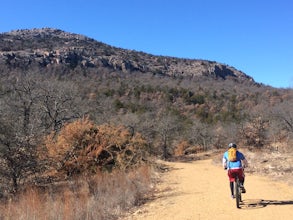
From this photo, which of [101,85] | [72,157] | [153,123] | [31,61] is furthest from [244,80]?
[72,157]

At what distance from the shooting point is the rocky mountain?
307 feet

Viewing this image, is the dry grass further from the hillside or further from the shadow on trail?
the shadow on trail

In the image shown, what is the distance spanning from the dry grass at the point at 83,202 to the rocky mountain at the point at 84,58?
69.9m

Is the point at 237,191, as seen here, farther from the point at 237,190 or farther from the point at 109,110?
the point at 109,110

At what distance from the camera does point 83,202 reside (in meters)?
9.10

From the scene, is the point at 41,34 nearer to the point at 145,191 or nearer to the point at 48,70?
the point at 48,70

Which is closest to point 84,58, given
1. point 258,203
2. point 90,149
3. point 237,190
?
point 90,149

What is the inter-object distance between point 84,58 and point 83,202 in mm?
101469

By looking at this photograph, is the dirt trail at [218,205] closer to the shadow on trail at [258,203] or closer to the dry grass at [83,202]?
the shadow on trail at [258,203]

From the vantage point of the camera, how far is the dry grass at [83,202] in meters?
8.06

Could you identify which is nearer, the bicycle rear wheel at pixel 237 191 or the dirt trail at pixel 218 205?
the dirt trail at pixel 218 205

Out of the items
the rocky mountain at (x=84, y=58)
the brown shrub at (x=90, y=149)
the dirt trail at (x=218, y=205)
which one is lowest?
the dirt trail at (x=218, y=205)

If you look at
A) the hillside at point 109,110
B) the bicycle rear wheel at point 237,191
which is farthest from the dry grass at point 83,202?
the bicycle rear wheel at point 237,191

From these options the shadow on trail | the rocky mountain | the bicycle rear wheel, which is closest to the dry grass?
the bicycle rear wheel
